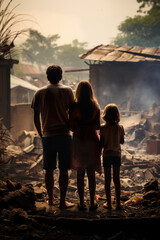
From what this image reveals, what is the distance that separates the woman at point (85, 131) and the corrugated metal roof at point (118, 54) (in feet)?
46.8

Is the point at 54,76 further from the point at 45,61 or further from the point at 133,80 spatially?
the point at 45,61

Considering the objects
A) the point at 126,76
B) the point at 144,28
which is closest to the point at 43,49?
the point at 144,28

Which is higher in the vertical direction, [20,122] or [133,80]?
[133,80]

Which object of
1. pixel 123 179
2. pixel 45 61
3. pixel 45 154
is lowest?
pixel 123 179

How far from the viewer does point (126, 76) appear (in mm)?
19438

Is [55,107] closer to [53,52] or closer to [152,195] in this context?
[152,195]

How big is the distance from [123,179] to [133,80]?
11634 millimetres

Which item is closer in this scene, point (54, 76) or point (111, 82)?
point (54, 76)

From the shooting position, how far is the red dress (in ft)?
12.7

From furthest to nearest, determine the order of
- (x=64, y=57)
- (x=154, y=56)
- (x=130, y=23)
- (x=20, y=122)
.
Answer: (x=64, y=57) < (x=130, y=23) < (x=154, y=56) < (x=20, y=122)

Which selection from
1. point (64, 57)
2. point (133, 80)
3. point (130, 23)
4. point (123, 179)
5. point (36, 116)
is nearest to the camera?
point (36, 116)

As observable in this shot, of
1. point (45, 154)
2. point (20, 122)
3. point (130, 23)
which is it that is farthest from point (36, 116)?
point (130, 23)

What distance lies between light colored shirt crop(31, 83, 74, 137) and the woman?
0.11 metres

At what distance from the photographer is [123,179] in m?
8.80
